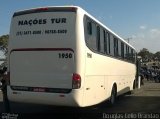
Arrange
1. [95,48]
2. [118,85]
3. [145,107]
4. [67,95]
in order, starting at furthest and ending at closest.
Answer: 1. [118,85]
2. [145,107]
3. [95,48]
4. [67,95]

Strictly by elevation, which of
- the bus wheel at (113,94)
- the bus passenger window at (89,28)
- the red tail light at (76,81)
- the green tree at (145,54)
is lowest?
the bus wheel at (113,94)

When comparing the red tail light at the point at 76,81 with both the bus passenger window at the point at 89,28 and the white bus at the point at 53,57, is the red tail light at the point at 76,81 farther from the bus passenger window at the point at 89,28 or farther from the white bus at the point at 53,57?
the bus passenger window at the point at 89,28

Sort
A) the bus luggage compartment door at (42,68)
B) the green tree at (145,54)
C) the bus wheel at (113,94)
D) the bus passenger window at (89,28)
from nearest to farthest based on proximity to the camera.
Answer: the bus luggage compartment door at (42,68) < the bus passenger window at (89,28) < the bus wheel at (113,94) < the green tree at (145,54)

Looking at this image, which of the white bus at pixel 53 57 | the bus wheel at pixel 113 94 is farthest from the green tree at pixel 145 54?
the white bus at pixel 53 57

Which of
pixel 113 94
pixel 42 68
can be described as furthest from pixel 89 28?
pixel 113 94

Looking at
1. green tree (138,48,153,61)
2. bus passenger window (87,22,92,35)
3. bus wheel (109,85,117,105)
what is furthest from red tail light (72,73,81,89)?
green tree (138,48,153,61)

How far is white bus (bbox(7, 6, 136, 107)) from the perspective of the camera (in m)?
11.1

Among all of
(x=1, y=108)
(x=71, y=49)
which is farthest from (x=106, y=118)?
(x=1, y=108)

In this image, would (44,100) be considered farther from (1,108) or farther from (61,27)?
(1,108)

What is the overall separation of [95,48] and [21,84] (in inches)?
110

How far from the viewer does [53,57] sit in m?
11.4

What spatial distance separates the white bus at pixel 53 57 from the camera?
11.1 m

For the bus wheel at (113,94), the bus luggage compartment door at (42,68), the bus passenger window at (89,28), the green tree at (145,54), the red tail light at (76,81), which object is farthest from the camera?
the green tree at (145,54)

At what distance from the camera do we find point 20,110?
1444cm
